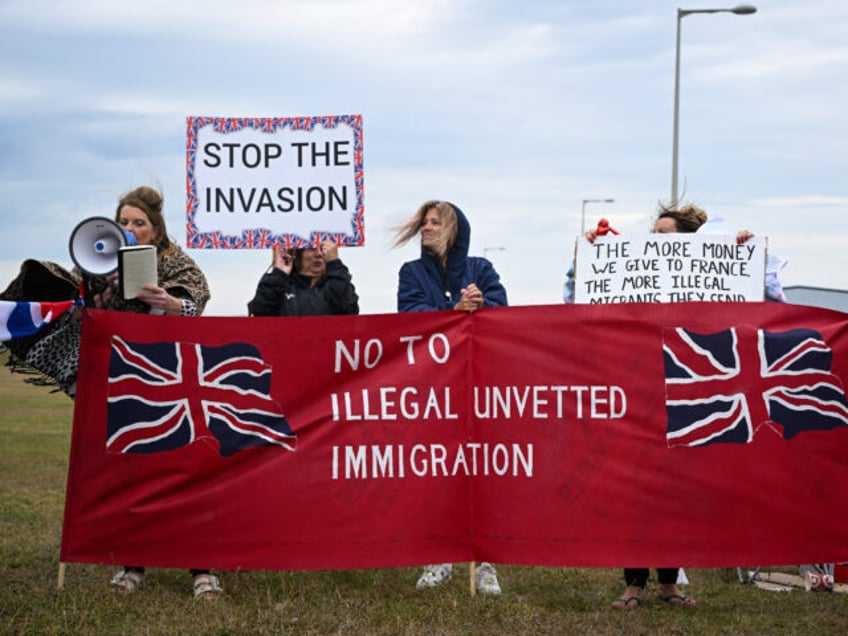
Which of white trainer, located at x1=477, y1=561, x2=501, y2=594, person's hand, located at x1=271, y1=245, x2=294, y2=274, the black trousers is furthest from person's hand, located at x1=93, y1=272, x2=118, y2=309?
the black trousers

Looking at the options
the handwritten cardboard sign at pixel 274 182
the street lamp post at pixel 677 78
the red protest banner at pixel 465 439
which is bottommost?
the red protest banner at pixel 465 439

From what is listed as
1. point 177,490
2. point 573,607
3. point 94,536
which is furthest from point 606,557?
point 94,536

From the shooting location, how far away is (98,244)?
249 inches

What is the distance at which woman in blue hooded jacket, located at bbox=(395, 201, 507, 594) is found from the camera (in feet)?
23.0

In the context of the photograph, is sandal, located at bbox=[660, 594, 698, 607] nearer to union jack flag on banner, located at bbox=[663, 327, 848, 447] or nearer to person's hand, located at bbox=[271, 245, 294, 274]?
union jack flag on banner, located at bbox=[663, 327, 848, 447]

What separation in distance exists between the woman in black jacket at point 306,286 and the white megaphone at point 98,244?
2.92ft

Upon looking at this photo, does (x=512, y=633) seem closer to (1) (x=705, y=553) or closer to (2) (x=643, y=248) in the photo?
(1) (x=705, y=553)

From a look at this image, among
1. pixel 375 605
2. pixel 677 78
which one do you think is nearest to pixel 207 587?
pixel 375 605

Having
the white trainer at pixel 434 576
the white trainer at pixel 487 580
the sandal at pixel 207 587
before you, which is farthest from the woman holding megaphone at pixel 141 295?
the white trainer at pixel 487 580

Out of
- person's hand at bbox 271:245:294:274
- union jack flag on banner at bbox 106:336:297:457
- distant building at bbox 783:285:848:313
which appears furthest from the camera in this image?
distant building at bbox 783:285:848:313

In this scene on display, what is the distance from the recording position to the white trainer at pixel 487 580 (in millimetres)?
6504

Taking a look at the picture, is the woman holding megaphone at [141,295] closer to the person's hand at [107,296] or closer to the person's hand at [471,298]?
the person's hand at [107,296]

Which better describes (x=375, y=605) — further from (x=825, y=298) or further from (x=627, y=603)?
(x=825, y=298)

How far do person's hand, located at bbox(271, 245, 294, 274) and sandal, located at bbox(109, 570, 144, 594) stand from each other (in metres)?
1.85
